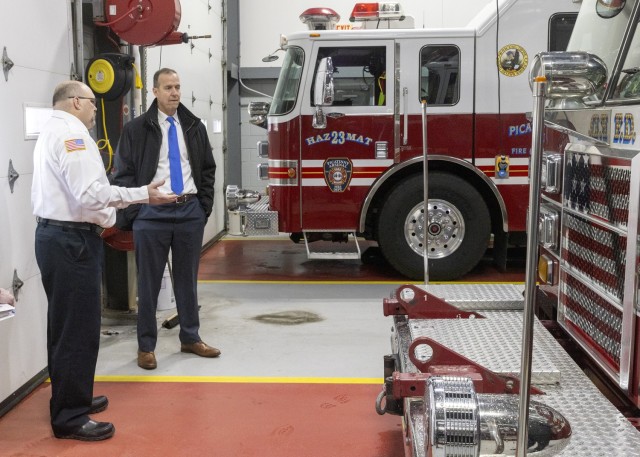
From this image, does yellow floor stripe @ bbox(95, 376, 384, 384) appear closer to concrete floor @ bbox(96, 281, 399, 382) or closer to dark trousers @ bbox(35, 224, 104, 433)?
concrete floor @ bbox(96, 281, 399, 382)

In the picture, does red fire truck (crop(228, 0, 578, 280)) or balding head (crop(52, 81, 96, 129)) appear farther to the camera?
red fire truck (crop(228, 0, 578, 280))

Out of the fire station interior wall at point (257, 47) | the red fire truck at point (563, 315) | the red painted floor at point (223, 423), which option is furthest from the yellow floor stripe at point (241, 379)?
the fire station interior wall at point (257, 47)

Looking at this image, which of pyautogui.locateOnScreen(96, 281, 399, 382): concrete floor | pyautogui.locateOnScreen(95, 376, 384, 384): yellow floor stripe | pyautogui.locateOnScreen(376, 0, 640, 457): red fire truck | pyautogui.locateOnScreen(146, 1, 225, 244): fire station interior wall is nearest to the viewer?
pyautogui.locateOnScreen(376, 0, 640, 457): red fire truck

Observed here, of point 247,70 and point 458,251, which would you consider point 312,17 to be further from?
point 247,70

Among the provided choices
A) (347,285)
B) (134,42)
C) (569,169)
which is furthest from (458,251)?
(569,169)

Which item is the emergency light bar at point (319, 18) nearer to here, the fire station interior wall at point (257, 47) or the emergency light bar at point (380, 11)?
the emergency light bar at point (380, 11)

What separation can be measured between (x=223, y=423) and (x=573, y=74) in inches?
111

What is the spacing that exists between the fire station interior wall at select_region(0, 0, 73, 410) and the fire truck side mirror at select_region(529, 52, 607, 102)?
3.21 metres

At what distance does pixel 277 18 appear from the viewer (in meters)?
12.9

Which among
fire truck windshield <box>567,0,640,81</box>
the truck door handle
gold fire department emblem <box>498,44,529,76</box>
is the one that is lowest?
the truck door handle

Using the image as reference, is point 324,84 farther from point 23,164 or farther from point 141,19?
point 23,164

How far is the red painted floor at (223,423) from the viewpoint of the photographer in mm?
4188

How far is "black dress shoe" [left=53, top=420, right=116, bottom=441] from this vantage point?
4.30 meters

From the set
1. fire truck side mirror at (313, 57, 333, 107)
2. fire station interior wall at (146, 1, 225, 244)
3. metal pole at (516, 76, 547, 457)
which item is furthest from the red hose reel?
metal pole at (516, 76, 547, 457)
